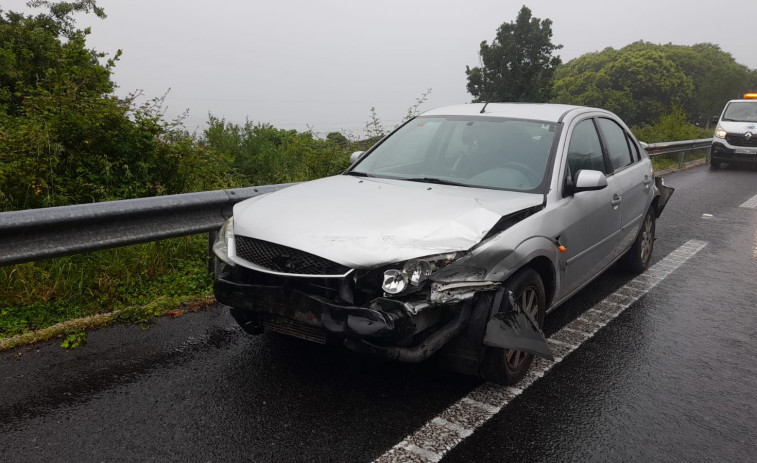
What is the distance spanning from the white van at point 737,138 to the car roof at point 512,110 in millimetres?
14255

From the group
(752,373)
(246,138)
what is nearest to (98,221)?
(752,373)

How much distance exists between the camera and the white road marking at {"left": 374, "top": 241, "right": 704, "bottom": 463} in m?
2.91

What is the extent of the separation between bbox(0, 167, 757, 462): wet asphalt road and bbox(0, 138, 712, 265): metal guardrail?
0.64 meters

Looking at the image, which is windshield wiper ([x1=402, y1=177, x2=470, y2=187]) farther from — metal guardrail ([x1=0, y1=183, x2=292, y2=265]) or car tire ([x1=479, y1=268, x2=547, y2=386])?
metal guardrail ([x1=0, y1=183, x2=292, y2=265])

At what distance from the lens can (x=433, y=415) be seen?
10.7ft

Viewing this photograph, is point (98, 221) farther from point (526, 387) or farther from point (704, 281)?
point (704, 281)

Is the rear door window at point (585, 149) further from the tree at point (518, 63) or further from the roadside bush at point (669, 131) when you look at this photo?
the tree at point (518, 63)

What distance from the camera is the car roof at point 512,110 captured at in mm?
4783

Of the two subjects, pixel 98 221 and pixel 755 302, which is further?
pixel 755 302

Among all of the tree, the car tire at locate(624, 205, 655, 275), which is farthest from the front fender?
the tree

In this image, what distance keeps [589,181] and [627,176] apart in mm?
1503

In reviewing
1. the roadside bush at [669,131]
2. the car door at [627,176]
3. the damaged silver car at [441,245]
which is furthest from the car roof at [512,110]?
the roadside bush at [669,131]

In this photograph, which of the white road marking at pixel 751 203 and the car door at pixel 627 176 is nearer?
the car door at pixel 627 176

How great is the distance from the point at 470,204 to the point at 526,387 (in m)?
1.13
